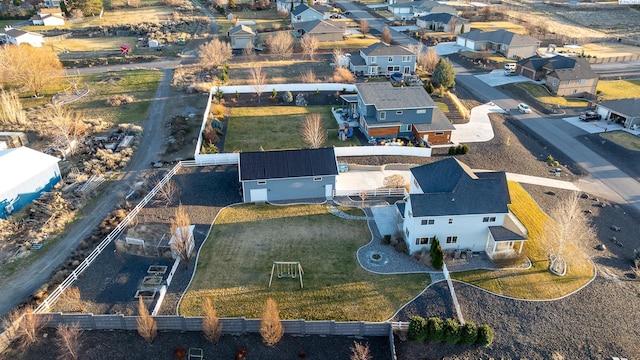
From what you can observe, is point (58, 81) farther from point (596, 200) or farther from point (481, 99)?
point (596, 200)

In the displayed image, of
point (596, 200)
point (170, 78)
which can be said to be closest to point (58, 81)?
point (170, 78)

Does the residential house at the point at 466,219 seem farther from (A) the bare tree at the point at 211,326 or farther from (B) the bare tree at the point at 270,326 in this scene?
(A) the bare tree at the point at 211,326

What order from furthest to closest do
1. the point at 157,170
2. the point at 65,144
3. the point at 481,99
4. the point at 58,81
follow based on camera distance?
the point at 58,81 < the point at 481,99 < the point at 65,144 < the point at 157,170

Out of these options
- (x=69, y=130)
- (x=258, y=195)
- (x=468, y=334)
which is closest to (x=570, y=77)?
(x=258, y=195)

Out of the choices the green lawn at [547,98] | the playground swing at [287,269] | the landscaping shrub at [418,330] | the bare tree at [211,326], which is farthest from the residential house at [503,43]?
the bare tree at [211,326]

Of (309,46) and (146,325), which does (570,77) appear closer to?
(309,46)

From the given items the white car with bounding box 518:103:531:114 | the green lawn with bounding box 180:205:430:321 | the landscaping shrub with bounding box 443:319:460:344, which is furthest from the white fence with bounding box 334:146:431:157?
the landscaping shrub with bounding box 443:319:460:344
